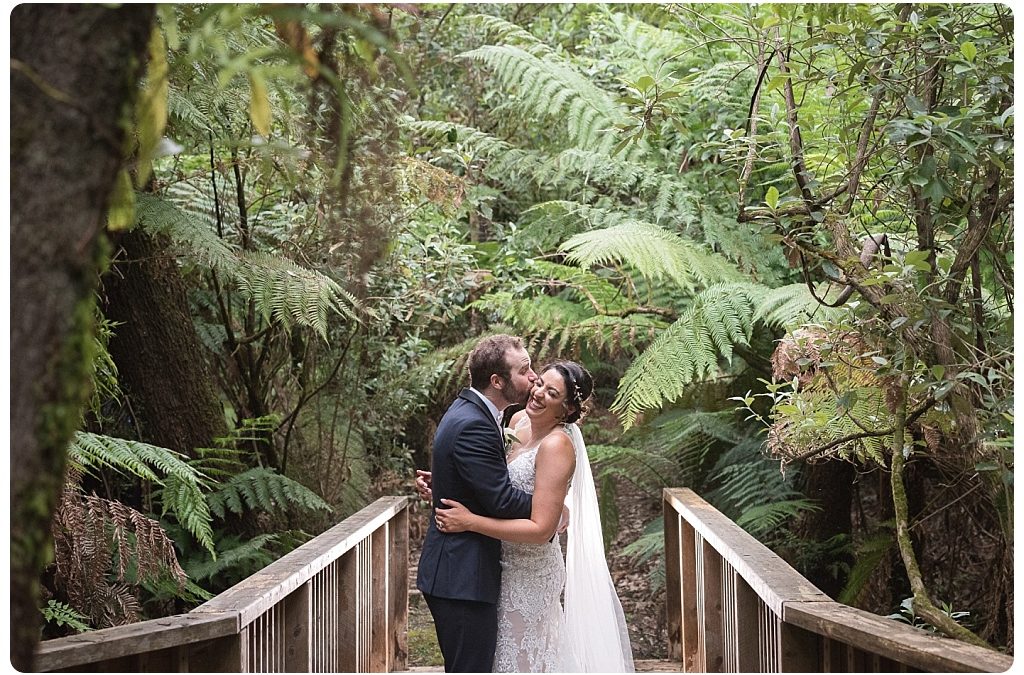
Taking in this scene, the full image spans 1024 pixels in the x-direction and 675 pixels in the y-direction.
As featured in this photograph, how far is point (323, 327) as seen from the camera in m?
3.88

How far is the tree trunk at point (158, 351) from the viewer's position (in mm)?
4168

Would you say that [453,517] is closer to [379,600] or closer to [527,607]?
[527,607]

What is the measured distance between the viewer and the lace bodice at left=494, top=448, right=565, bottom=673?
2992 millimetres

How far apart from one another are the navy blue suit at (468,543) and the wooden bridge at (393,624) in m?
0.41

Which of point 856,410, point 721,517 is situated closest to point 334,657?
point 721,517

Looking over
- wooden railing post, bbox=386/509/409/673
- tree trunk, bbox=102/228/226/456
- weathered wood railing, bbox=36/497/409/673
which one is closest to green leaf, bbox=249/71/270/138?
weathered wood railing, bbox=36/497/409/673

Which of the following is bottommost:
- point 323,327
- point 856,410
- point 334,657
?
point 334,657

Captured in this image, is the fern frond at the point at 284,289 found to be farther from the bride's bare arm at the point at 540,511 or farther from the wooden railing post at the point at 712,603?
the wooden railing post at the point at 712,603

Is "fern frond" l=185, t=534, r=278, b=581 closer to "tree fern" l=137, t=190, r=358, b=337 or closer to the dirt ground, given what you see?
"tree fern" l=137, t=190, r=358, b=337

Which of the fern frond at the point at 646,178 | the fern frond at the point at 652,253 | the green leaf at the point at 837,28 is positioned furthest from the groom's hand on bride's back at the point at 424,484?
the fern frond at the point at 646,178

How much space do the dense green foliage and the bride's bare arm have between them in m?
0.78

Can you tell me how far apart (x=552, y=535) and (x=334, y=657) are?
1133 millimetres

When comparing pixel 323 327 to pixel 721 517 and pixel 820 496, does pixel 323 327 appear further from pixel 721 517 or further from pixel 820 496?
pixel 820 496

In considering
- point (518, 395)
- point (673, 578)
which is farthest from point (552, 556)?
point (673, 578)
